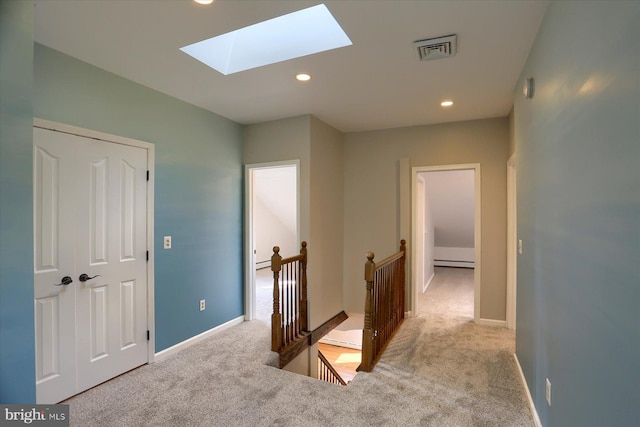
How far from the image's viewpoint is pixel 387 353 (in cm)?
312

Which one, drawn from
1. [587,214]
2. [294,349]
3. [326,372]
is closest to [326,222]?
[294,349]

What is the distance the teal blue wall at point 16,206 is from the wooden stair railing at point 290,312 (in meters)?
1.95

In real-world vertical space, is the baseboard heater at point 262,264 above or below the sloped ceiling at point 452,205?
below

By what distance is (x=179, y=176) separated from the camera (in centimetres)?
328

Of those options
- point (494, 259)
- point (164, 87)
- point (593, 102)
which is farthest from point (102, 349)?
point (494, 259)

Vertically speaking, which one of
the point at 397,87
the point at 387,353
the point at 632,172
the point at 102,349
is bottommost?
the point at 387,353

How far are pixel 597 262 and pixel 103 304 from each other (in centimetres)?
321

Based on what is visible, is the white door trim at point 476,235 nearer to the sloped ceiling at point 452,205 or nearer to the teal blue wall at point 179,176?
the sloped ceiling at point 452,205

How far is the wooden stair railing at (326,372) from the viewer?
4285 millimetres

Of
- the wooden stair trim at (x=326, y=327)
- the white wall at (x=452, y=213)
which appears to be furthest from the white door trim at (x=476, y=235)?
the white wall at (x=452, y=213)

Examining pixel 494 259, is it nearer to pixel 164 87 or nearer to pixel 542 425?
pixel 542 425

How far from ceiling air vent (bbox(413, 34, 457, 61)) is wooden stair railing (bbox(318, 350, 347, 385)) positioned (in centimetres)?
365

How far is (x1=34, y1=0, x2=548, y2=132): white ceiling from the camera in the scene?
1826 mm

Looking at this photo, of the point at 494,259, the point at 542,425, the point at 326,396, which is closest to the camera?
the point at 542,425
